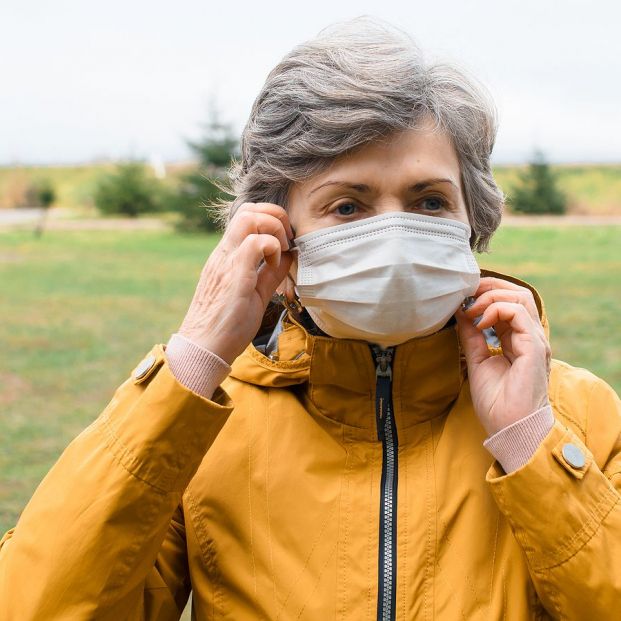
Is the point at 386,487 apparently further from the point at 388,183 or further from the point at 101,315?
the point at 101,315

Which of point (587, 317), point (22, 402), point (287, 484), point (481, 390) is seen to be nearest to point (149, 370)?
point (287, 484)

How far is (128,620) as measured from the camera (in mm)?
1996

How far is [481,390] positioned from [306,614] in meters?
0.57

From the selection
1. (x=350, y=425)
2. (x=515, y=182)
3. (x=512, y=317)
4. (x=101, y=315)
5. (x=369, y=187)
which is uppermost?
(x=369, y=187)

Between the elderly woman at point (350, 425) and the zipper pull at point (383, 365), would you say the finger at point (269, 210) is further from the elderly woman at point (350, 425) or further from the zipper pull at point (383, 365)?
the zipper pull at point (383, 365)

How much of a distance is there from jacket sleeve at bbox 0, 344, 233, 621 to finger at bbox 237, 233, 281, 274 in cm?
27

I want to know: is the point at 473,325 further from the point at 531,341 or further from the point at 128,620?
the point at 128,620

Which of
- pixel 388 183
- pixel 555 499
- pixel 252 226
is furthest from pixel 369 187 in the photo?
pixel 555 499

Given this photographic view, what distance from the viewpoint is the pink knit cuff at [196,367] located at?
6.39 feet

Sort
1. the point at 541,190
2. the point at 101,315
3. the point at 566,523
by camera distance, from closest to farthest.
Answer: the point at 566,523
the point at 101,315
the point at 541,190

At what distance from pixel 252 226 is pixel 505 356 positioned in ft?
1.95

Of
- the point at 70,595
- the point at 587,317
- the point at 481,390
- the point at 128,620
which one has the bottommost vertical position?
the point at 587,317

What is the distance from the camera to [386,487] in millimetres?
2008

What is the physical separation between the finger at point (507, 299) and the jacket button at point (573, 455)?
30 centimetres
